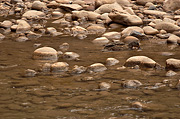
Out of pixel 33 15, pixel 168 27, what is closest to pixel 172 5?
pixel 168 27

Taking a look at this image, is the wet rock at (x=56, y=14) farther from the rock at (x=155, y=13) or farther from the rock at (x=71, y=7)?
the rock at (x=155, y=13)

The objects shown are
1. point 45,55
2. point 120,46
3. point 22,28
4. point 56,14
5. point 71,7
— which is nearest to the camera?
point 45,55

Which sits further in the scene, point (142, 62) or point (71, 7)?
point (71, 7)

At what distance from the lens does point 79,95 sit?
464 centimetres

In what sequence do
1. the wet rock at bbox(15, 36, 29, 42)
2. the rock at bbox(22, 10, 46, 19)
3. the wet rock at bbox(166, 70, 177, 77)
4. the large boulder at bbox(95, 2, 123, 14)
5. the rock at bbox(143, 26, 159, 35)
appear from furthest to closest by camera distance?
the large boulder at bbox(95, 2, 123, 14)
the rock at bbox(22, 10, 46, 19)
the rock at bbox(143, 26, 159, 35)
the wet rock at bbox(15, 36, 29, 42)
the wet rock at bbox(166, 70, 177, 77)

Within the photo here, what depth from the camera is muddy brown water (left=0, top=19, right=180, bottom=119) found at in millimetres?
4000

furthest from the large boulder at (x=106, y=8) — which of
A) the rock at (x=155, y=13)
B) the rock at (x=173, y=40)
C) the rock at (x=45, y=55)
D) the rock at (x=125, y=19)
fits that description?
the rock at (x=45, y=55)

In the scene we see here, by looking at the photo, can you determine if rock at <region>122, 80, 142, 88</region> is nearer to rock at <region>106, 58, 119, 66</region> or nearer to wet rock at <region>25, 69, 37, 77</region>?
rock at <region>106, 58, 119, 66</region>

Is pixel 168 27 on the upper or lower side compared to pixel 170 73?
Result: upper

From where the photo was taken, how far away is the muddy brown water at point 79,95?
13.1 feet

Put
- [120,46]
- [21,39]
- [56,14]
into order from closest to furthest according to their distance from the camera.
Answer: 1. [120,46]
2. [21,39]
3. [56,14]

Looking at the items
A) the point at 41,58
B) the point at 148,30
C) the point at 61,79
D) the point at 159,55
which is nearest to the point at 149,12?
the point at 148,30

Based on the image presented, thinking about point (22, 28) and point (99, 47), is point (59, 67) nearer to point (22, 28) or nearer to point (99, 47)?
point (99, 47)

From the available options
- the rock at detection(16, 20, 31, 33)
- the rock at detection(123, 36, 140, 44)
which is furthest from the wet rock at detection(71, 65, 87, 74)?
the rock at detection(16, 20, 31, 33)
